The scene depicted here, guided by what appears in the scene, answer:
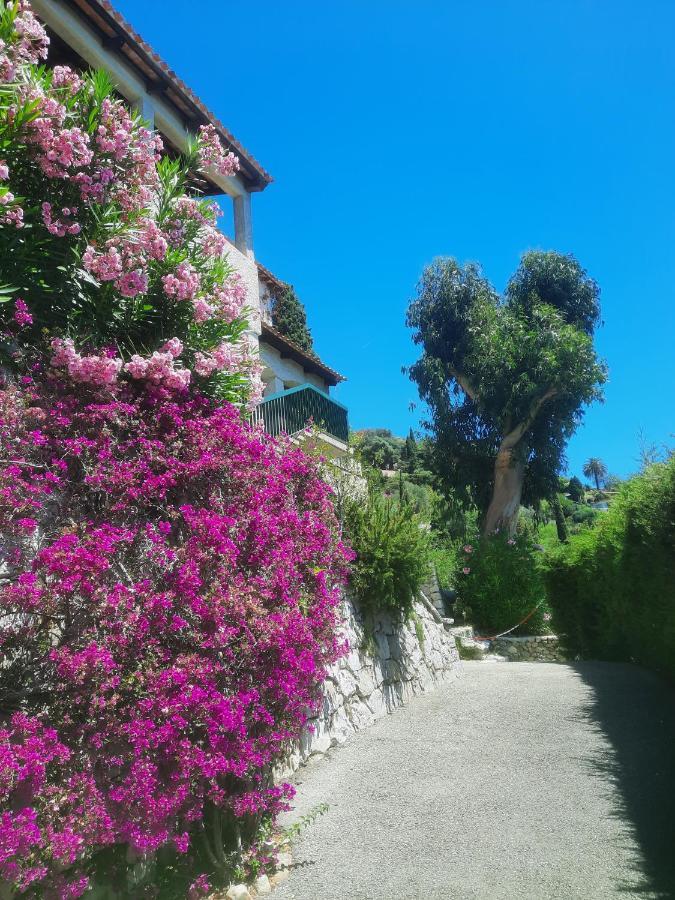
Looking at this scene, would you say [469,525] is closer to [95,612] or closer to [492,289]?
[492,289]

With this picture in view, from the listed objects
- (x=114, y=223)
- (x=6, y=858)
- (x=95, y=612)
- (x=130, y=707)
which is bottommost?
(x=6, y=858)

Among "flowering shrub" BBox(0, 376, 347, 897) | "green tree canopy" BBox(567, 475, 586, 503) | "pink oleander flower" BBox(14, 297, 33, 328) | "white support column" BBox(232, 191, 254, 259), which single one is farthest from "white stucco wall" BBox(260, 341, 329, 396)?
"green tree canopy" BBox(567, 475, 586, 503)

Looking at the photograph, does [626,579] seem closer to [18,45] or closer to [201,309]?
[201,309]

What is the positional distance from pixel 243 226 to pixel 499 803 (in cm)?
1193

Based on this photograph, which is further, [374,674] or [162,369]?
[374,674]

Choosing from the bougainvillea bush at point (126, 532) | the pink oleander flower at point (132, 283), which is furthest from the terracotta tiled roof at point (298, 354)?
the pink oleander flower at point (132, 283)

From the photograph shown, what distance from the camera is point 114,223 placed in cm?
582

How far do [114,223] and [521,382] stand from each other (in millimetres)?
18425

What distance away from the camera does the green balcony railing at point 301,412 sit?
41.0 feet

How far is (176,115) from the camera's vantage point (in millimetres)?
12352

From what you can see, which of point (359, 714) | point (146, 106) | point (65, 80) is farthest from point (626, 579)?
point (146, 106)

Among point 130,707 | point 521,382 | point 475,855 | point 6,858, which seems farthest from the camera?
point 521,382

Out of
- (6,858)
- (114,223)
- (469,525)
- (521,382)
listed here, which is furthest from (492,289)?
(6,858)

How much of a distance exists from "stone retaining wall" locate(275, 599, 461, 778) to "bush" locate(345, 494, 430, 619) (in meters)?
0.35
